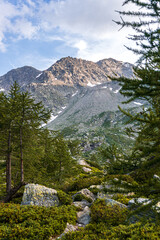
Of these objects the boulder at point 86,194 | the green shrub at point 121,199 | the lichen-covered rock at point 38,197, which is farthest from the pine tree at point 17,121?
the green shrub at point 121,199

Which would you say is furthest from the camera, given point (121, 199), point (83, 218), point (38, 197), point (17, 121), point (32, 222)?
point (17, 121)

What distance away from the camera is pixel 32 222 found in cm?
687

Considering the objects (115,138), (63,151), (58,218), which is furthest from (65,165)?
(115,138)

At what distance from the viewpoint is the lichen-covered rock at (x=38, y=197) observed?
Answer: 9930 millimetres

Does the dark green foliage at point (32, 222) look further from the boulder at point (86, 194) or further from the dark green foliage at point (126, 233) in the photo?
the boulder at point (86, 194)

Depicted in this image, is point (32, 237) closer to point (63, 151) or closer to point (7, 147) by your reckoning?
point (7, 147)

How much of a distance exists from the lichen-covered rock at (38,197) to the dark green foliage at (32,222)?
1.70 metres

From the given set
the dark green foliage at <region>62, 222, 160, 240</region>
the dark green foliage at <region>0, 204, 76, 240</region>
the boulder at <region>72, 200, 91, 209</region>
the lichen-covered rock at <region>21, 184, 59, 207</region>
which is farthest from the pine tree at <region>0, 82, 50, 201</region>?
the dark green foliage at <region>62, 222, 160, 240</region>

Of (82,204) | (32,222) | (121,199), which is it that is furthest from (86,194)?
(32,222)

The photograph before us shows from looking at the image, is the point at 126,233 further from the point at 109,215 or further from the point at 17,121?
the point at 17,121

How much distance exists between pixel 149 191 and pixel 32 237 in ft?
19.6

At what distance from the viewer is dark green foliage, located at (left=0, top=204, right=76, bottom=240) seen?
20.2 feet

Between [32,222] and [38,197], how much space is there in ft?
11.0

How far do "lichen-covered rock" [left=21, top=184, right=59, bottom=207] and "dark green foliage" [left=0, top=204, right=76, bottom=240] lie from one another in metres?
1.70
